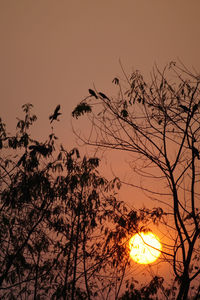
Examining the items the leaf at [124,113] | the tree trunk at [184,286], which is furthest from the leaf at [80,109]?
the tree trunk at [184,286]

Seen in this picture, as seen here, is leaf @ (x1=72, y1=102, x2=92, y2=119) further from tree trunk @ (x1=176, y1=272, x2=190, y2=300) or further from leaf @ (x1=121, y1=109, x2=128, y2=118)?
tree trunk @ (x1=176, y1=272, x2=190, y2=300)

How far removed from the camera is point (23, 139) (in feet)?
23.2

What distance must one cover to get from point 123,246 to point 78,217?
1598mm

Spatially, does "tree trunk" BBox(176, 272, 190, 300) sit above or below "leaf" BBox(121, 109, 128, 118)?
below

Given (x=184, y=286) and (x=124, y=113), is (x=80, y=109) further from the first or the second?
(x=184, y=286)

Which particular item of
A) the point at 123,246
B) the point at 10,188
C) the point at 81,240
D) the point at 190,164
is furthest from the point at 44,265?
the point at 190,164

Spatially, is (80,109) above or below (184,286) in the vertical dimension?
above

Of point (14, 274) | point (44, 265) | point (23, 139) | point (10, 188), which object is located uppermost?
point (23, 139)

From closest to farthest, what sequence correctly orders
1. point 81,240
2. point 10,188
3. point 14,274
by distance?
point 10,188 → point 14,274 → point 81,240

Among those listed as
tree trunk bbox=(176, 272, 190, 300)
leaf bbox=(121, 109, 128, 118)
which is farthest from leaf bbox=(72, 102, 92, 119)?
tree trunk bbox=(176, 272, 190, 300)

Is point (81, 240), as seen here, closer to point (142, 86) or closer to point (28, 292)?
point (28, 292)

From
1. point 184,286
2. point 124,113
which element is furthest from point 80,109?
point 184,286

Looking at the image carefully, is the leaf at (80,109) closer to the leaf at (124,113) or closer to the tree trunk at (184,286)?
the leaf at (124,113)

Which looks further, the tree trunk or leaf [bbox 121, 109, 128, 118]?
leaf [bbox 121, 109, 128, 118]
